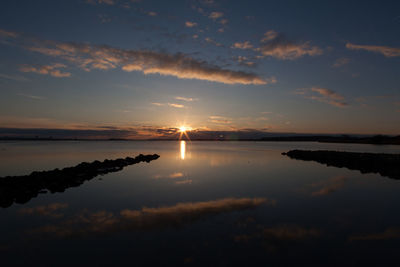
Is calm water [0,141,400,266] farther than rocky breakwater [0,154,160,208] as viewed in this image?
No

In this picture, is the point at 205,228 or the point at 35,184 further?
the point at 35,184

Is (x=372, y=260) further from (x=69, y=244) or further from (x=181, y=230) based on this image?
(x=69, y=244)

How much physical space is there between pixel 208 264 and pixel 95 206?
8.24m

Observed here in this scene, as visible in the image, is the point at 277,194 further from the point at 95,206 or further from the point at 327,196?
the point at 95,206

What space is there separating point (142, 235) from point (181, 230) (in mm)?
1407

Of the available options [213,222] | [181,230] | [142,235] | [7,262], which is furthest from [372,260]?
[7,262]

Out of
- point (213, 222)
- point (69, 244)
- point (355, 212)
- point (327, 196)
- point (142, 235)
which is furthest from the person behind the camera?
point (327, 196)

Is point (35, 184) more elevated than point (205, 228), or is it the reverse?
point (35, 184)

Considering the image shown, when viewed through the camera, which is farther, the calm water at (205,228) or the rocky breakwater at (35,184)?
the rocky breakwater at (35,184)

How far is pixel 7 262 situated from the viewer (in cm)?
682

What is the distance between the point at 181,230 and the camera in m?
9.05

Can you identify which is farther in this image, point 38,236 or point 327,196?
point 327,196

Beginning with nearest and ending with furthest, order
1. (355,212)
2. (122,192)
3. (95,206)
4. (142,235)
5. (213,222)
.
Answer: (142,235) < (213,222) < (355,212) < (95,206) < (122,192)

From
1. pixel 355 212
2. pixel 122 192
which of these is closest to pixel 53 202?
pixel 122 192
